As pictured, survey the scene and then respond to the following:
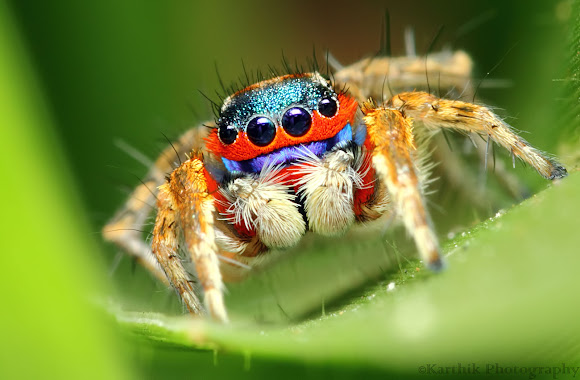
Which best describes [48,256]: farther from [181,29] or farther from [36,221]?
[181,29]

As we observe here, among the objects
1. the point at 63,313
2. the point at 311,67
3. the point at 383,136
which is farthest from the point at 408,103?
the point at 63,313

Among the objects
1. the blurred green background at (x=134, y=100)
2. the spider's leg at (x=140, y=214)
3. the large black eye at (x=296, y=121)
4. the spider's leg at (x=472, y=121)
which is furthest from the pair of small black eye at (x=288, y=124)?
the spider's leg at (x=140, y=214)

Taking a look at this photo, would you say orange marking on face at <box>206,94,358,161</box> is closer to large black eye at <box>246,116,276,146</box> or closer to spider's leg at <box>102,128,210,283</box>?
large black eye at <box>246,116,276,146</box>

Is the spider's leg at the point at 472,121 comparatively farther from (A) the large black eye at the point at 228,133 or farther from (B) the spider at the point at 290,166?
(A) the large black eye at the point at 228,133

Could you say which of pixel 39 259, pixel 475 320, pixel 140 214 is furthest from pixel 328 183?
pixel 39 259

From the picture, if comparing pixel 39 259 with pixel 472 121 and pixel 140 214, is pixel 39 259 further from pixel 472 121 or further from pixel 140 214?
pixel 472 121

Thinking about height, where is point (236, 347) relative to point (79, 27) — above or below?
below
